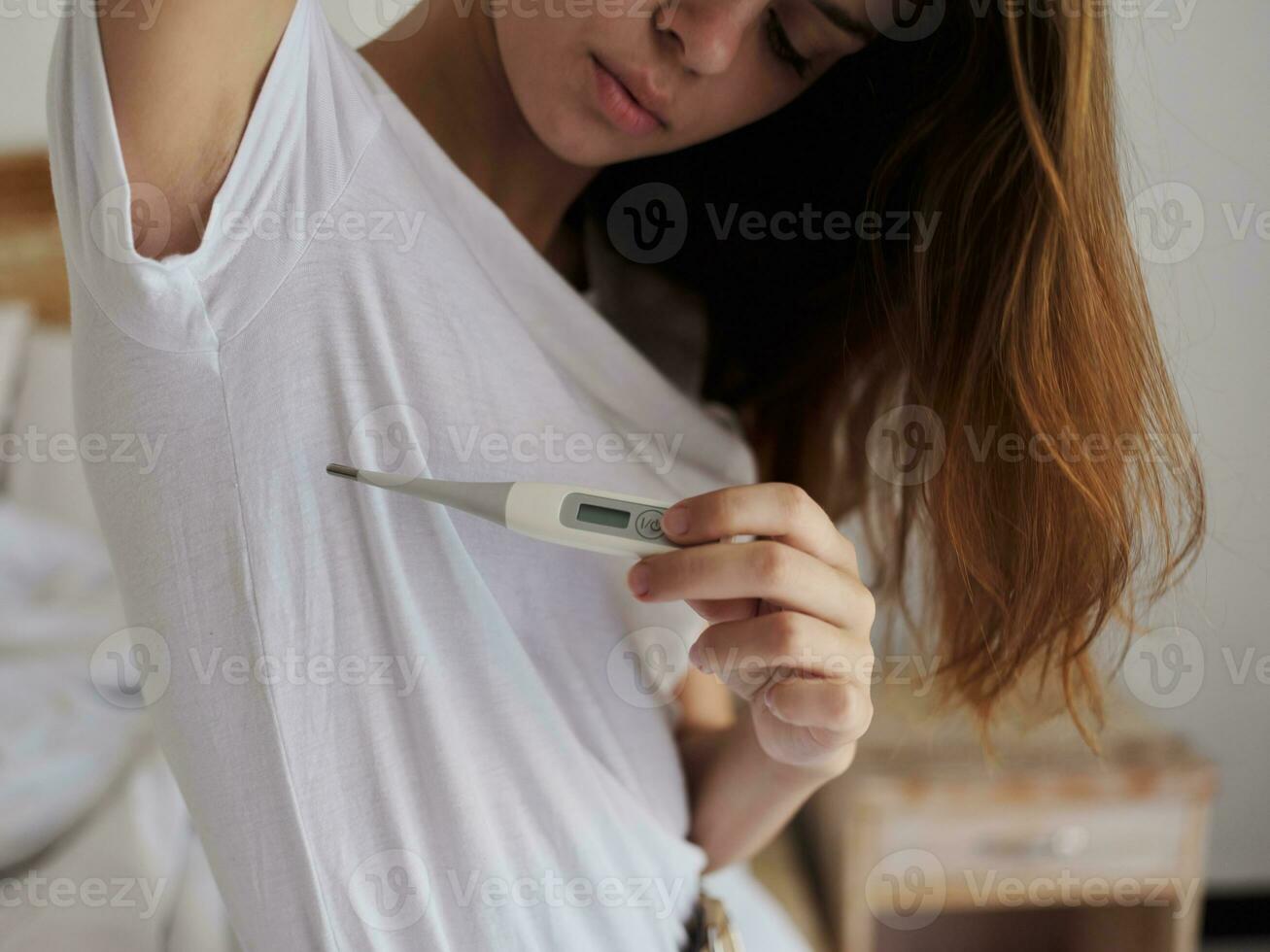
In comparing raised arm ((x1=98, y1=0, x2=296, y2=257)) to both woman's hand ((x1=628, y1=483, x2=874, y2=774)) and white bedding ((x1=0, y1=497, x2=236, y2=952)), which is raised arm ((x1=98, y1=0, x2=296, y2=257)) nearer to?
woman's hand ((x1=628, y1=483, x2=874, y2=774))

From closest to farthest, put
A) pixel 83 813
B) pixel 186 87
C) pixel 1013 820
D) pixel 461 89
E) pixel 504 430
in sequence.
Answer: pixel 186 87 < pixel 504 430 < pixel 461 89 < pixel 83 813 < pixel 1013 820

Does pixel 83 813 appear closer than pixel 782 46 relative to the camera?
No

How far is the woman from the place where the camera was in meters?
0.42

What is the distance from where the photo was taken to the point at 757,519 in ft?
1.50

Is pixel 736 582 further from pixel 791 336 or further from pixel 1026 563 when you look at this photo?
pixel 791 336

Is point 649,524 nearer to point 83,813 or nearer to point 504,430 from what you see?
point 504,430

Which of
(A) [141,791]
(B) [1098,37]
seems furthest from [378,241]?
(A) [141,791]

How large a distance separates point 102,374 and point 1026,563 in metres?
0.52

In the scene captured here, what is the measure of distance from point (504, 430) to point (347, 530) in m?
0.10

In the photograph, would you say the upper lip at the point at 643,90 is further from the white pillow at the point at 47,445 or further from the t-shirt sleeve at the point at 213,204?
the white pillow at the point at 47,445

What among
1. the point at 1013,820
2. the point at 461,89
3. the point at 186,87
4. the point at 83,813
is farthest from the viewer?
the point at 1013,820

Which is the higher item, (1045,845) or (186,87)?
(186,87)

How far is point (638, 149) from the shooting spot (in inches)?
23.2

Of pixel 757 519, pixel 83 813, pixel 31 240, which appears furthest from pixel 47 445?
pixel 757 519
